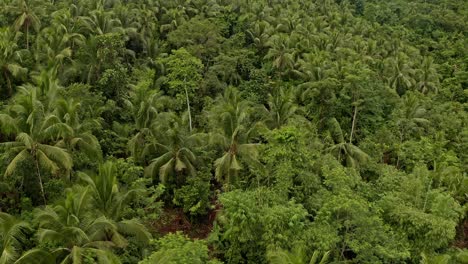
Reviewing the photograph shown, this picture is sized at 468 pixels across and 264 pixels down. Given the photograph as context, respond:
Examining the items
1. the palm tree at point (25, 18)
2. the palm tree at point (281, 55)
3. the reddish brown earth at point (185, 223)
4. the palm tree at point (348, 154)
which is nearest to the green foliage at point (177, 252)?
the reddish brown earth at point (185, 223)

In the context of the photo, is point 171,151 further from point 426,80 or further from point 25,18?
point 426,80

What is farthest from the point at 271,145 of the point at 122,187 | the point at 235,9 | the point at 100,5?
the point at 235,9

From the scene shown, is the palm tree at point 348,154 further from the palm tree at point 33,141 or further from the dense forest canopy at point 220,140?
the palm tree at point 33,141

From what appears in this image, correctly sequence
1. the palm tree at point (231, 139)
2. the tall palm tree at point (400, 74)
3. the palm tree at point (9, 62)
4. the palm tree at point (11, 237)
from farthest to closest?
1. the tall palm tree at point (400, 74)
2. the palm tree at point (9, 62)
3. the palm tree at point (231, 139)
4. the palm tree at point (11, 237)

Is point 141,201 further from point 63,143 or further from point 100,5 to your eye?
point 100,5

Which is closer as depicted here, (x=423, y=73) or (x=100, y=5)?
(x=100, y=5)

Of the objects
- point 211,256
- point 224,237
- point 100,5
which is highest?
point 100,5

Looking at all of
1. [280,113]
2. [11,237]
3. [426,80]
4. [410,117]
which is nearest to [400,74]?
[426,80]
